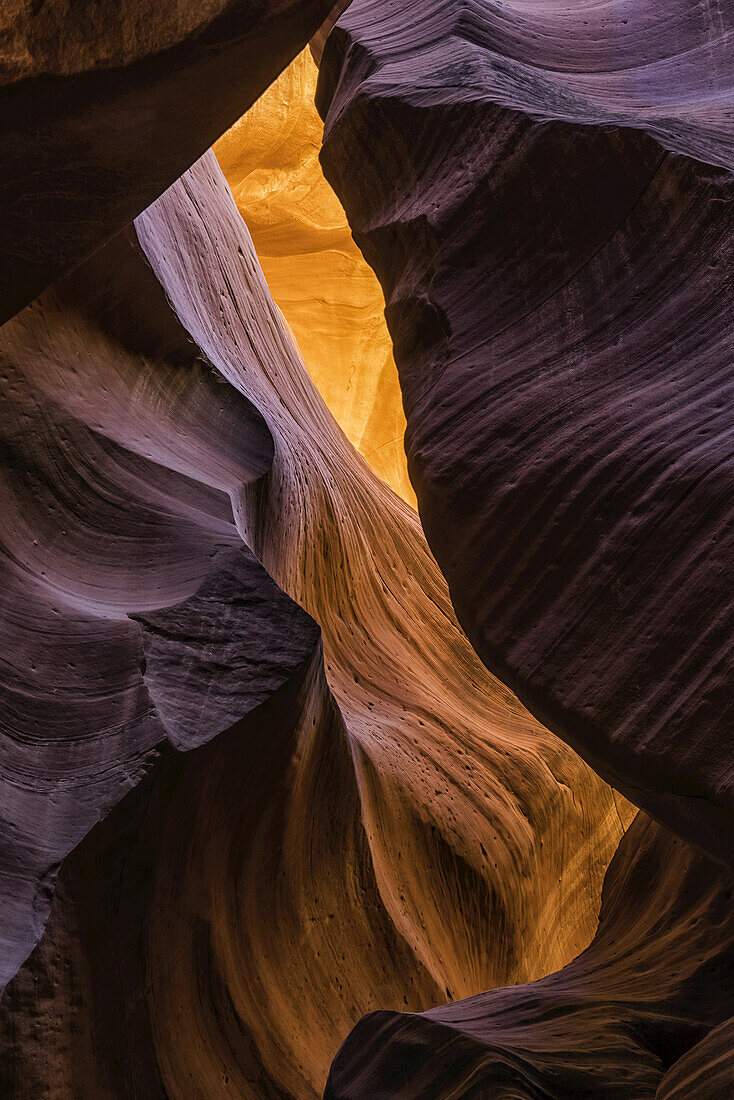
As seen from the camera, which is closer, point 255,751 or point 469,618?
point 469,618

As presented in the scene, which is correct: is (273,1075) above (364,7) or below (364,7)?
below

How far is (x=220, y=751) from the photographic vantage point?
246cm

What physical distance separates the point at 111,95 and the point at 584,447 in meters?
1.19

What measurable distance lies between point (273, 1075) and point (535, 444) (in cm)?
181

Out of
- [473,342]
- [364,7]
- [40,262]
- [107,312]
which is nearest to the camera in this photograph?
[40,262]

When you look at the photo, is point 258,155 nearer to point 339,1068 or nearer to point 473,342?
point 473,342

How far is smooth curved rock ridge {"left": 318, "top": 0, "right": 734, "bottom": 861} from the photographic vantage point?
75.7 inches

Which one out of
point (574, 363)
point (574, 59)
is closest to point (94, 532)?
point (574, 363)

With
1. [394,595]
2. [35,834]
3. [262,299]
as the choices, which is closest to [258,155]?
[262,299]

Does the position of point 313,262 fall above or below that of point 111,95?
above

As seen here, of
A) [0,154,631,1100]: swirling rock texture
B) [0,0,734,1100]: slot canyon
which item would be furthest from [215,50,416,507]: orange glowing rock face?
[0,0,734,1100]: slot canyon

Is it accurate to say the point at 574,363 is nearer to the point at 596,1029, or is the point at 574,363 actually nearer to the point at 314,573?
the point at 596,1029

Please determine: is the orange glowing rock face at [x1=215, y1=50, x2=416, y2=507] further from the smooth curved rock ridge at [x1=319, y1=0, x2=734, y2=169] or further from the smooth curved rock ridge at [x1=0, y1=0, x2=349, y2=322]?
the smooth curved rock ridge at [x1=0, y1=0, x2=349, y2=322]

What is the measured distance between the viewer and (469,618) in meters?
2.24
